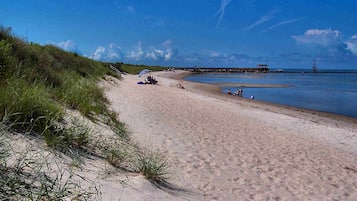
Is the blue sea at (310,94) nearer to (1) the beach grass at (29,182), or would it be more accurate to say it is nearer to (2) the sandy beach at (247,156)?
(2) the sandy beach at (247,156)

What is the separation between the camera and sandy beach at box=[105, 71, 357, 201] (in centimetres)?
601

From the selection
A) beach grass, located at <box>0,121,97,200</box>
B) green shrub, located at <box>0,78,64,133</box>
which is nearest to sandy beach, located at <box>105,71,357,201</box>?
beach grass, located at <box>0,121,97,200</box>

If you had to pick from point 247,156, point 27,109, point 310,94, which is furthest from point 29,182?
point 310,94

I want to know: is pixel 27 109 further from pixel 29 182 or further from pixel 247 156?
pixel 247 156

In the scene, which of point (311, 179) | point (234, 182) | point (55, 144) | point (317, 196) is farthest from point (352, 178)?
point (55, 144)

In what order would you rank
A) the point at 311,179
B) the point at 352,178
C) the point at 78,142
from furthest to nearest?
the point at 352,178 → the point at 311,179 → the point at 78,142

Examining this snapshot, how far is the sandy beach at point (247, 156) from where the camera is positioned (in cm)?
601

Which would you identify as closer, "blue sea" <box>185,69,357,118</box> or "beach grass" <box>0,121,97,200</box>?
"beach grass" <box>0,121,97,200</box>

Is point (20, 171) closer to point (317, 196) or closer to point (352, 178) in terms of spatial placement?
point (317, 196)

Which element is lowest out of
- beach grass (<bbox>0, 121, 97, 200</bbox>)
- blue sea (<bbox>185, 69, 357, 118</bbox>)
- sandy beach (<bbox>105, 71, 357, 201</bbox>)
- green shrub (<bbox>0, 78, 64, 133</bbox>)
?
blue sea (<bbox>185, 69, 357, 118</bbox>)

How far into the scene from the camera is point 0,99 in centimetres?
485

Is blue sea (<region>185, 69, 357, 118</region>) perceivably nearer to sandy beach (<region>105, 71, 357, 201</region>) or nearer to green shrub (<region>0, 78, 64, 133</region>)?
sandy beach (<region>105, 71, 357, 201</region>)

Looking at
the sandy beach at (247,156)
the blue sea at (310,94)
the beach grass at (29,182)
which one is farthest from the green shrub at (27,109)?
the blue sea at (310,94)

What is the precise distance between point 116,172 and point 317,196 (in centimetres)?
358
